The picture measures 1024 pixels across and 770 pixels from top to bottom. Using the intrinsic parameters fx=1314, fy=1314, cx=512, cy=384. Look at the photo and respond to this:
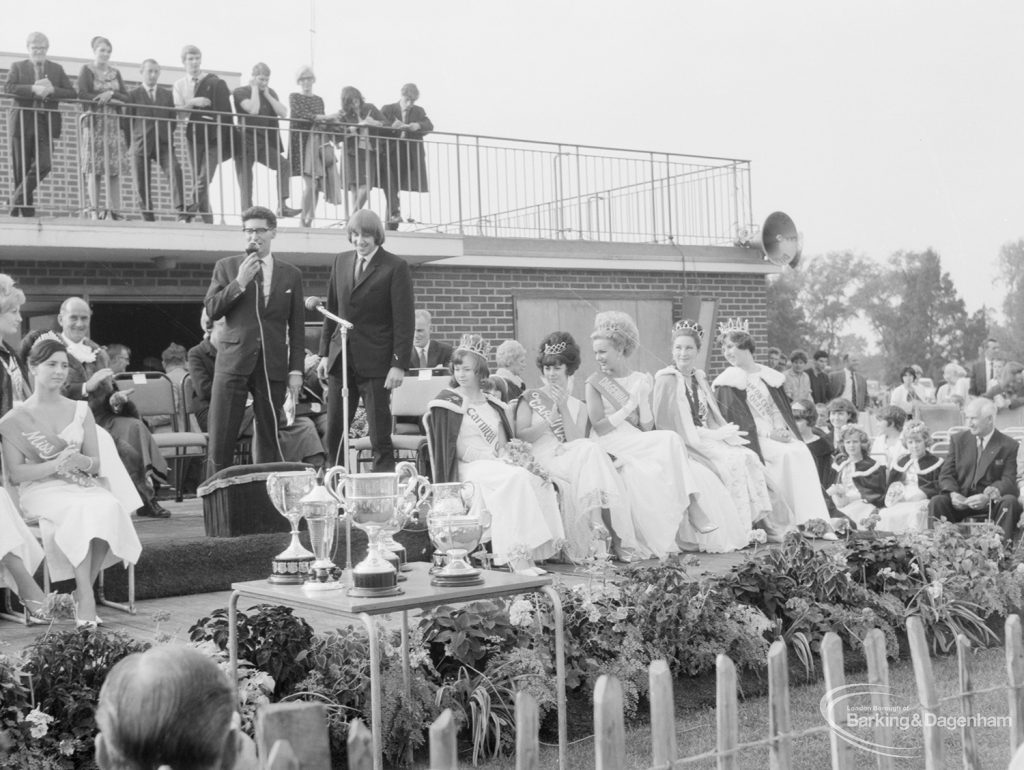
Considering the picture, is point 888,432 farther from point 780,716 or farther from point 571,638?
point 780,716

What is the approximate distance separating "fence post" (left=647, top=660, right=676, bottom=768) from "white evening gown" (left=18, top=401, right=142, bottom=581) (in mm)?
4135

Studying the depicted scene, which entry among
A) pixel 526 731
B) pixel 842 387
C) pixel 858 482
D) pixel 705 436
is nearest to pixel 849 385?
pixel 842 387

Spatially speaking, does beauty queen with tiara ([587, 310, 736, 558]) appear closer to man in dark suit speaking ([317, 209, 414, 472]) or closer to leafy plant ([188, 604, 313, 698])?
man in dark suit speaking ([317, 209, 414, 472])

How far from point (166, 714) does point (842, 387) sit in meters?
16.9

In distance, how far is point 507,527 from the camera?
7945 millimetres

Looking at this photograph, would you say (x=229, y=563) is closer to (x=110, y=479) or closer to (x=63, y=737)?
(x=110, y=479)

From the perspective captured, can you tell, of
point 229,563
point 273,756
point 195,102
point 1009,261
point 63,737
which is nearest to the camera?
point 273,756

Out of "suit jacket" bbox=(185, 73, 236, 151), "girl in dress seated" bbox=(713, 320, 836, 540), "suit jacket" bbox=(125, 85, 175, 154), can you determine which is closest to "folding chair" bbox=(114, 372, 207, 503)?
"suit jacket" bbox=(125, 85, 175, 154)

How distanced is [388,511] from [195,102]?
9.51 m

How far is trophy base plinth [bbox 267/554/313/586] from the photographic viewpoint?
16.8 feet

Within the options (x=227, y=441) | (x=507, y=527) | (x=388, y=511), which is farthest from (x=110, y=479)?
(x=388, y=511)

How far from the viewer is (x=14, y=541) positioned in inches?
252

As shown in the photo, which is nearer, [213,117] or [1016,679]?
[1016,679]

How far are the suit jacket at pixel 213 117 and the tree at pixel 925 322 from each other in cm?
4201
